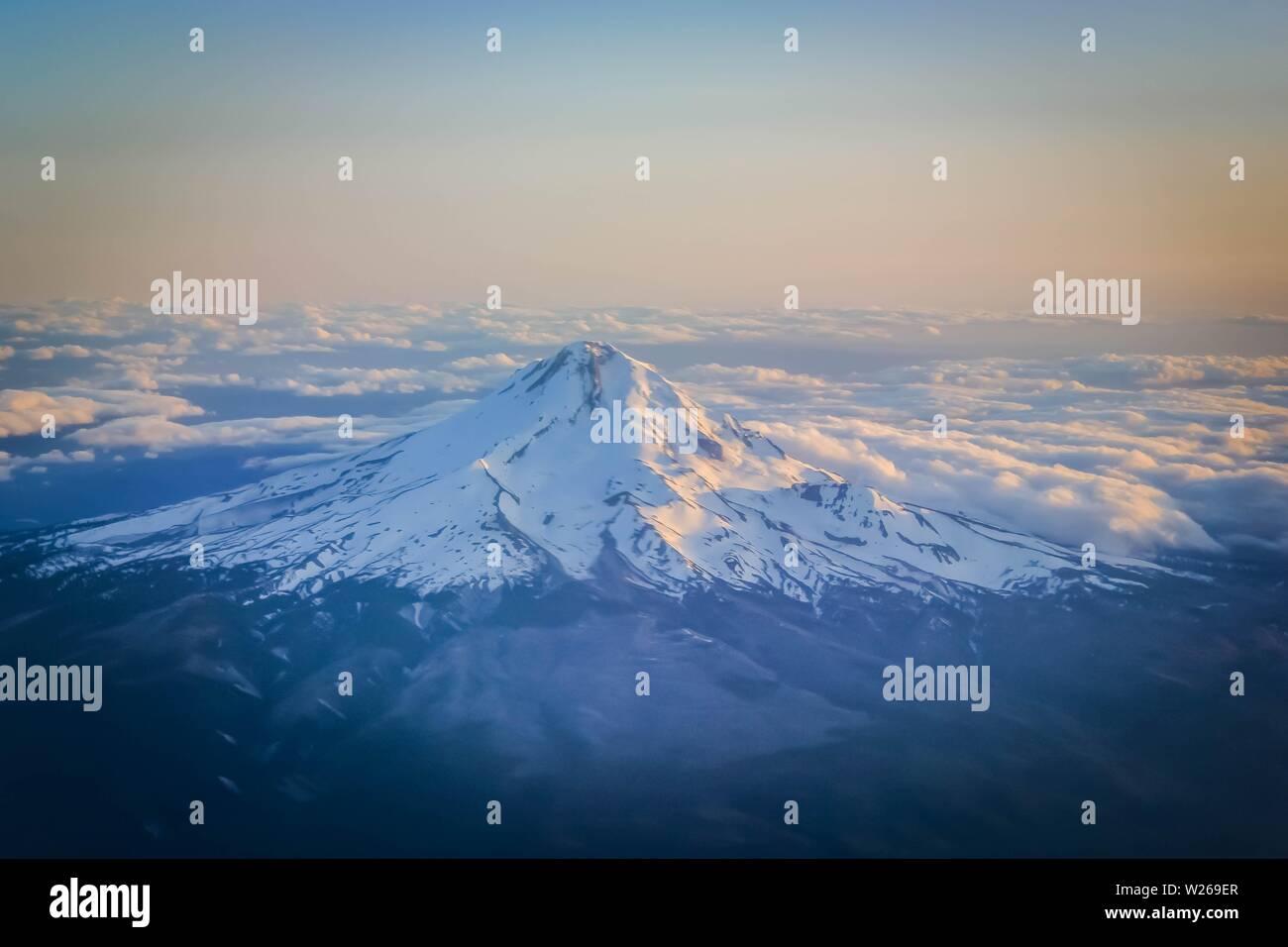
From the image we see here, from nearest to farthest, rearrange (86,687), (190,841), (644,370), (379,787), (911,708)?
(190,841), (379,787), (911,708), (86,687), (644,370)

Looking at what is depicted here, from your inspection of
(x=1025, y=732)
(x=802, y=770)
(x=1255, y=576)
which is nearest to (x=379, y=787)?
(x=802, y=770)

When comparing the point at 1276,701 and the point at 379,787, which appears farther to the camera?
the point at 1276,701

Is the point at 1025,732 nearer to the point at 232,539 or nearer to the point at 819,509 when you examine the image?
the point at 819,509

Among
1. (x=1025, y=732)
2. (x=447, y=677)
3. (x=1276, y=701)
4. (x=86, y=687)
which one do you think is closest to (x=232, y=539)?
(x=86, y=687)

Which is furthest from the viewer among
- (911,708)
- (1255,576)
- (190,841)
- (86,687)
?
(1255,576)

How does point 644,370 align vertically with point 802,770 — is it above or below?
above

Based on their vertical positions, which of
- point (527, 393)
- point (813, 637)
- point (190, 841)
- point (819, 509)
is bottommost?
point (190, 841)
